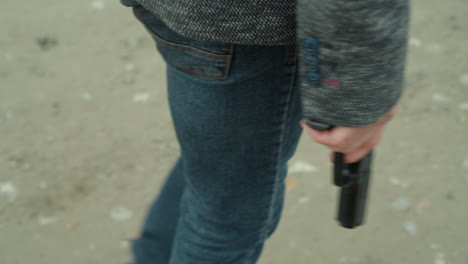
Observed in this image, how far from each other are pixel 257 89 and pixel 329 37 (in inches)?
7.1

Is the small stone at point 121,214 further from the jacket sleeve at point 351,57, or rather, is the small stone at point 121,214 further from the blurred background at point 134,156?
the jacket sleeve at point 351,57

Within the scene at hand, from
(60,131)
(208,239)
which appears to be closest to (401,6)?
(208,239)

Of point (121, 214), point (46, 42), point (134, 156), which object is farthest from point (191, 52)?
point (46, 42)

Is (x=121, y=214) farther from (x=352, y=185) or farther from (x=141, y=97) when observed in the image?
(x=352, y=185)

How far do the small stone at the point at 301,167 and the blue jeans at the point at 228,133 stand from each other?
70 centimetres

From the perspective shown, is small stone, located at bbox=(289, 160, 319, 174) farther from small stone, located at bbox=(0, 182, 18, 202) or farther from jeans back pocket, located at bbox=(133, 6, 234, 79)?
jeans back pocket, located at bbox=(133, 6, 234, 79)

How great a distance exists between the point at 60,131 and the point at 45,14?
79cm

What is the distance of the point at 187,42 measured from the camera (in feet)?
2.68

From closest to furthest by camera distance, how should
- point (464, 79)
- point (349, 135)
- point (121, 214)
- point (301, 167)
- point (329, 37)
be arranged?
point (329, 37) < point (349, 135) < point (121, 214) < point (301, 167) < point (464, 79)

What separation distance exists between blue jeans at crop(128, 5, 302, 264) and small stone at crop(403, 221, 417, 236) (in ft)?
2.14

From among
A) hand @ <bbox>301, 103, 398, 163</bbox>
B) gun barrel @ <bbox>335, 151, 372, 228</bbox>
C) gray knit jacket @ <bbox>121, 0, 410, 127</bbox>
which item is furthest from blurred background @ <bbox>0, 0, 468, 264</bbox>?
gray knit jacket @ <bbox>121, 0, 410, 127</bbox>

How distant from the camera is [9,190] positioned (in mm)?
1802

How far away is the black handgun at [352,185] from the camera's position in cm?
92

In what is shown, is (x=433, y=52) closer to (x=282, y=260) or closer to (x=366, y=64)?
(x=282, y=260)
